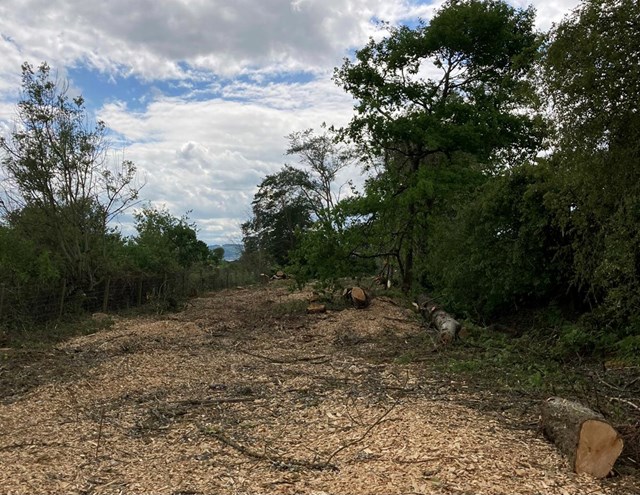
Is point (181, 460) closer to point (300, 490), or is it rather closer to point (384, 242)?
point (300, 490)

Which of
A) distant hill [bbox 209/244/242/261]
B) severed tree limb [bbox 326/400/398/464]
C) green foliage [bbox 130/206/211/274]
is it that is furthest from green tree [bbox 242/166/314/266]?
severed tree limb [bbox 326/400/398/464]

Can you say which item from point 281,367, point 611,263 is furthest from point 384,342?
point 611,263

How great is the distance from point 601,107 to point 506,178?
252 inches

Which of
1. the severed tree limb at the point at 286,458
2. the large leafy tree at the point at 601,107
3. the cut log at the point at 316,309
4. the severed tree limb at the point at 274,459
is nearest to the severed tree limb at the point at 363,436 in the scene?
the severed tree limb at the point at 286,458

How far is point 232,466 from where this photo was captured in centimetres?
426

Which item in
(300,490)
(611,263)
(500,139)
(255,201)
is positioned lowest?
(300,490)

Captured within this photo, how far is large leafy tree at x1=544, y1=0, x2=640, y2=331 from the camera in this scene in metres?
5.40

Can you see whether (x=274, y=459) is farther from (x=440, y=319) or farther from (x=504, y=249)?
(x=504, y=249)

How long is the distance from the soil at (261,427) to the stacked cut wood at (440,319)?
799mm

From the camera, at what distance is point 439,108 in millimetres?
16719

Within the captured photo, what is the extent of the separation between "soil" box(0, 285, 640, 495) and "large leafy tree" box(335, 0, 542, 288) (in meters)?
7.78

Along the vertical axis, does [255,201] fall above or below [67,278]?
above

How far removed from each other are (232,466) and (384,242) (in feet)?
42.0

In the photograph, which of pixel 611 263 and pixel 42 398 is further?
pixel 611 263
